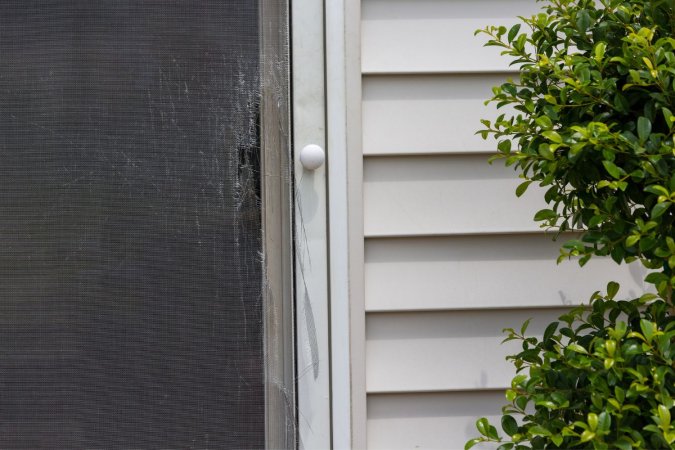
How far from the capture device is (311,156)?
1.65 m

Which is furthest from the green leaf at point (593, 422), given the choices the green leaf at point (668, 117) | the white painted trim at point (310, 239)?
the white painted trim at point (310, 239)

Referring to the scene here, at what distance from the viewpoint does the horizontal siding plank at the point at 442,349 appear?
1754 millimetres

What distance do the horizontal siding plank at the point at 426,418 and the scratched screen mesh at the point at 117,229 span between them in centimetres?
36

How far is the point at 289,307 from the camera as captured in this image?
1.66m

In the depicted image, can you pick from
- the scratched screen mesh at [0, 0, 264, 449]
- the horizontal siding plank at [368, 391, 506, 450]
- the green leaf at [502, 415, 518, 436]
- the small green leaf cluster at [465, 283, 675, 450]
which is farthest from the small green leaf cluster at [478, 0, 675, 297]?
the scratched screen mesh at [0, 0, 264, 449]

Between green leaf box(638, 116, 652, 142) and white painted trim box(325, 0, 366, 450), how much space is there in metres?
0.65

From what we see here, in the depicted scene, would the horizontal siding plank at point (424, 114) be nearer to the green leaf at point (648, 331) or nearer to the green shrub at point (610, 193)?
the green shrub at point (610, 193)

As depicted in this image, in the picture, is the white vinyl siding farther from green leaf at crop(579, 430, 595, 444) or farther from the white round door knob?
green leaf at crop(579, 430, 595, 444)

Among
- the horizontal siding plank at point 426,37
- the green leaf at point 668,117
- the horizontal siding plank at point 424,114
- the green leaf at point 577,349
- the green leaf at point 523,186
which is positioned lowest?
the green leaf at point 577,349

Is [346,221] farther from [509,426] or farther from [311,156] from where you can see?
[509,426]

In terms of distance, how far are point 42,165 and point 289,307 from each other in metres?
0.62

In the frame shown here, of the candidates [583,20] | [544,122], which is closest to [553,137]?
[544,122]

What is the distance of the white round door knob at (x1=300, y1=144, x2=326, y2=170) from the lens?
65.1 inches

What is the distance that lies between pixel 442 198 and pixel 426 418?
1.75ft
